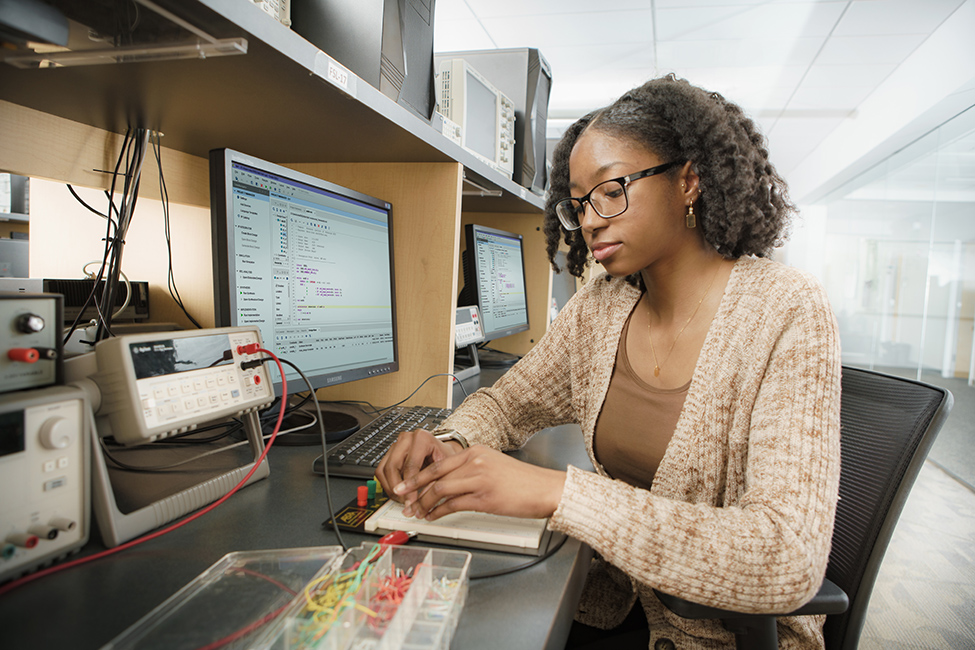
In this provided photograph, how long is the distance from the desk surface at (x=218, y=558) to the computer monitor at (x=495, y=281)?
1071mm

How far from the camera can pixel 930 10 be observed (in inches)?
124

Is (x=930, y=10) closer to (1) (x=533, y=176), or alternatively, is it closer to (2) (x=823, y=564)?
(1) (x=533, y=176)

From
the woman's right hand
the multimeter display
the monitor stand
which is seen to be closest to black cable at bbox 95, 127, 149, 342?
the multimeter display

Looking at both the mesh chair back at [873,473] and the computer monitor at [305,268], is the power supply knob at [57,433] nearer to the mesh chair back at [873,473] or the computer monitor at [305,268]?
the computer monitor at [305,268]

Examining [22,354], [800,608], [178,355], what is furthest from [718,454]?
[22,354]

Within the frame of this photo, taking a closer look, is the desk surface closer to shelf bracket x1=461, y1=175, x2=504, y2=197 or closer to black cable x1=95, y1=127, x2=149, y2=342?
black cable x1=95, y1=127, x2=149, y2=342

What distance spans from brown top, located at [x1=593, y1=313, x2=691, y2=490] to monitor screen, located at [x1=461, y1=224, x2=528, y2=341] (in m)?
0.81

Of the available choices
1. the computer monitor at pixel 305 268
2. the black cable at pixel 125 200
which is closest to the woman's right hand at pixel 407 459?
the computer monitor at pixel 305 268

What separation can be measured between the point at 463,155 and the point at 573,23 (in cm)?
293

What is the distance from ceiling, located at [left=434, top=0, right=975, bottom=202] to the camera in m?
3.24

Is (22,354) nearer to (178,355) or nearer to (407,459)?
(178,355)

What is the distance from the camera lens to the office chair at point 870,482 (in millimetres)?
693

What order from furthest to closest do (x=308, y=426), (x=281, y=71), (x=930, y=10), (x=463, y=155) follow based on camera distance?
1. (x=930, y=10)
2. (x=463, y=155)
3. (x=308, y=426)
4. (x=281, y=71)

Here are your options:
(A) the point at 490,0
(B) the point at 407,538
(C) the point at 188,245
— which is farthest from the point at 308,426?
(A) the point at 490,0
